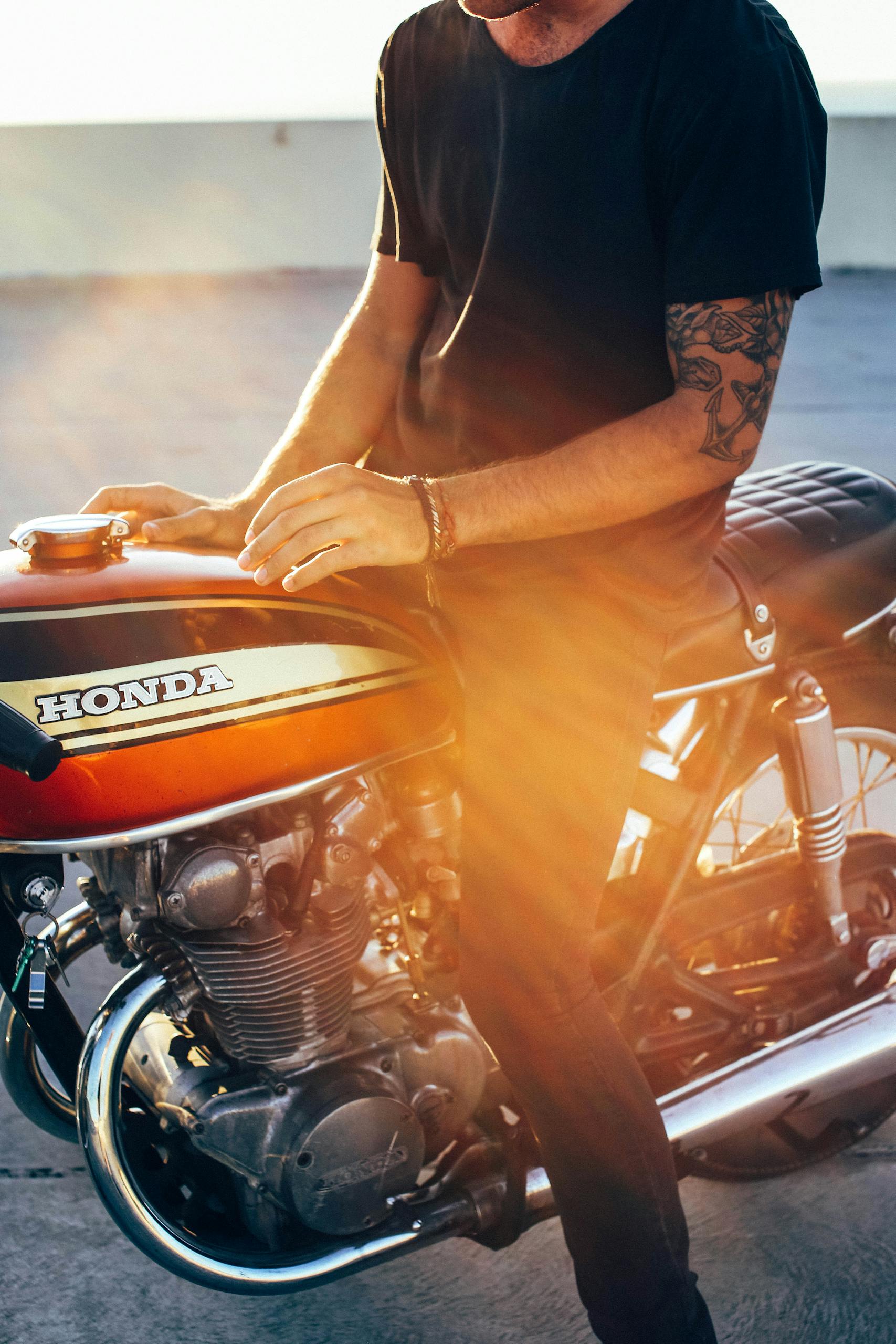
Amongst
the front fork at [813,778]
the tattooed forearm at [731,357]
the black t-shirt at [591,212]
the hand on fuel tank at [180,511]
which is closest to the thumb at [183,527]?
the hand on fuel tank at [180,511]

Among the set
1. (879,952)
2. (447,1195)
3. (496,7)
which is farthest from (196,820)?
(879,952)

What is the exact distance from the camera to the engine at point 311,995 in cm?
151

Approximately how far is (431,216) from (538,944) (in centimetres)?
109

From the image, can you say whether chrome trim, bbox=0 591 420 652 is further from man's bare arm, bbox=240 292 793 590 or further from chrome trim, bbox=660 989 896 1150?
chrome trim, bbox=660 989 896 1150

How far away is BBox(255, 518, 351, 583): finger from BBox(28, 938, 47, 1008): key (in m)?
0.61

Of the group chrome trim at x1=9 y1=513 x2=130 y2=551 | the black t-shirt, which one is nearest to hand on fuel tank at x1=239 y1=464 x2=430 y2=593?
chrome trim at x1=9 y1=513 x2=130 y2=551

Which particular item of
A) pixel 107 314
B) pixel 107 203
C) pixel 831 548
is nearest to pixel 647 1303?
pixel 831 548

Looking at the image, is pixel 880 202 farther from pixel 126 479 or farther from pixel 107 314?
pixel 126 479

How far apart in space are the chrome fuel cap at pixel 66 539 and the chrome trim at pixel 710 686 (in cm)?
85

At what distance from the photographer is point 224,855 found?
1.46 metres

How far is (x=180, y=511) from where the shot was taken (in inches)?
66.7

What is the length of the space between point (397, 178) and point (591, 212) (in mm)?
450

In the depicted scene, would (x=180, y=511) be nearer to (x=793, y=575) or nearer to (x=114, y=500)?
(x=114, y=500)

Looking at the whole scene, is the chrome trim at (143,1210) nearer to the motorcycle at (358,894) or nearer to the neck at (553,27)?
the motorcycle at (358,894)
